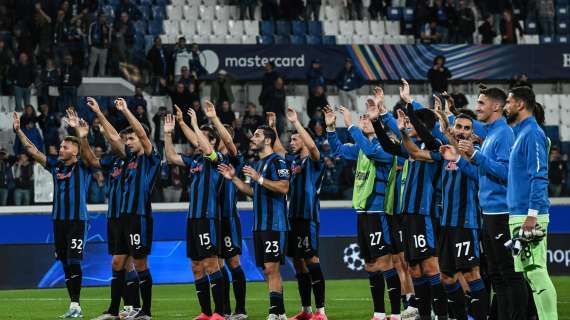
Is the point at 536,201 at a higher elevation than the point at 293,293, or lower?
higher

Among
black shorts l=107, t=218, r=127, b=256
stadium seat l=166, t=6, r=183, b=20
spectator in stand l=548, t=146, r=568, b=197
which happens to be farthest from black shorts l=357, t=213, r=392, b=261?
stadium seat l=166, t=6, r=183, b=20

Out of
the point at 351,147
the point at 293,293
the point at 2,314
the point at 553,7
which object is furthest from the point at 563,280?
the point at 553,7

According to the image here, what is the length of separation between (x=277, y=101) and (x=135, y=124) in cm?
1273

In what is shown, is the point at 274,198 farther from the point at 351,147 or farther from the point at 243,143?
the point at 243,143

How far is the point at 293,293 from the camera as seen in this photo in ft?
59.0

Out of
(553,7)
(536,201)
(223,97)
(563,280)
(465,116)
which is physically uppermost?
(553,7)

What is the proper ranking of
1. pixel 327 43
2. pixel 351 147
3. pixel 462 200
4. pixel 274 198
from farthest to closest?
1. pixel 327 43
2. pixel 351 147
3. pixel 274 198
4. pixel 462 200

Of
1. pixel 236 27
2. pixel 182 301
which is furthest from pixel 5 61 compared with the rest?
pixel 182 301

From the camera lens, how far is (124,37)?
85.4 ft

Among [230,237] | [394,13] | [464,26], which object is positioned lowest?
[230,237]

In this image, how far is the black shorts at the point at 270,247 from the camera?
41.9ft

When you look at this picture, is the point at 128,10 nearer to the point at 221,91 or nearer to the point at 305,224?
the point at 221,91

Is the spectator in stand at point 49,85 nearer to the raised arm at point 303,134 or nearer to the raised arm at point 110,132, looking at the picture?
the raised arm at point 110,132

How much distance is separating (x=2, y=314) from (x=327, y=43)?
16213 mm
